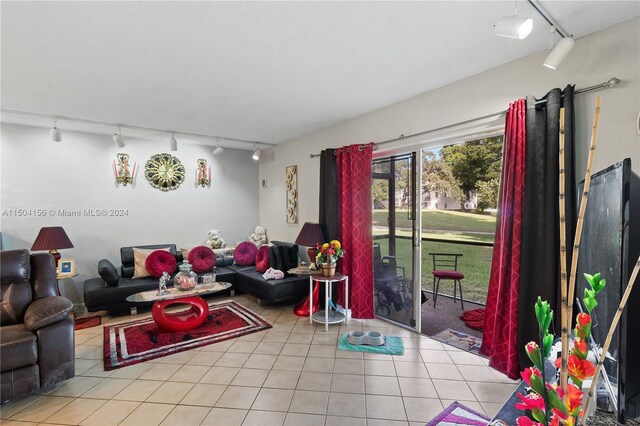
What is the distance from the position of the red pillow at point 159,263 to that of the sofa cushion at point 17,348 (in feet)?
6.39

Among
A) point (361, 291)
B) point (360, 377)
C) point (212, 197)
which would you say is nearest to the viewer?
point (360, 377)

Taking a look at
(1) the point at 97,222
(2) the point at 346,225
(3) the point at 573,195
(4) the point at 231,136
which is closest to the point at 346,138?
(2) the point at 346,225

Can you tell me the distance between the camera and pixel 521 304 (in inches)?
87.5

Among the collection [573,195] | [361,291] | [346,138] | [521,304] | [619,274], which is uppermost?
[346,138]

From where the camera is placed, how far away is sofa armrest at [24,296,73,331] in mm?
2182

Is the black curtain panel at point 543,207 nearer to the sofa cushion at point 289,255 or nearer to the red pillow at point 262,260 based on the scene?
the sofa cushion at point 289,255

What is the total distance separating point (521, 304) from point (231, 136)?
4.22 metres

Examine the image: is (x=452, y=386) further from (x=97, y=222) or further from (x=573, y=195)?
(x=97, y=222)

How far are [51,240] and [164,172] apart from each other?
1.75 metres

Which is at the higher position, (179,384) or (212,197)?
(212,197)

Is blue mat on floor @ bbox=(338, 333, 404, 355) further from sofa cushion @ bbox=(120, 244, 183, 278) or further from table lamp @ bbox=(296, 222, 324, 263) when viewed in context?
sofa cushion @ bbox=(120, 244, 183, 278)

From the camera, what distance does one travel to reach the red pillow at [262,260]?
4.39 meters

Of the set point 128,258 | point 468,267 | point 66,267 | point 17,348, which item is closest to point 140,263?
point 128,258

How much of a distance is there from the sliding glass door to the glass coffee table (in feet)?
6.21
